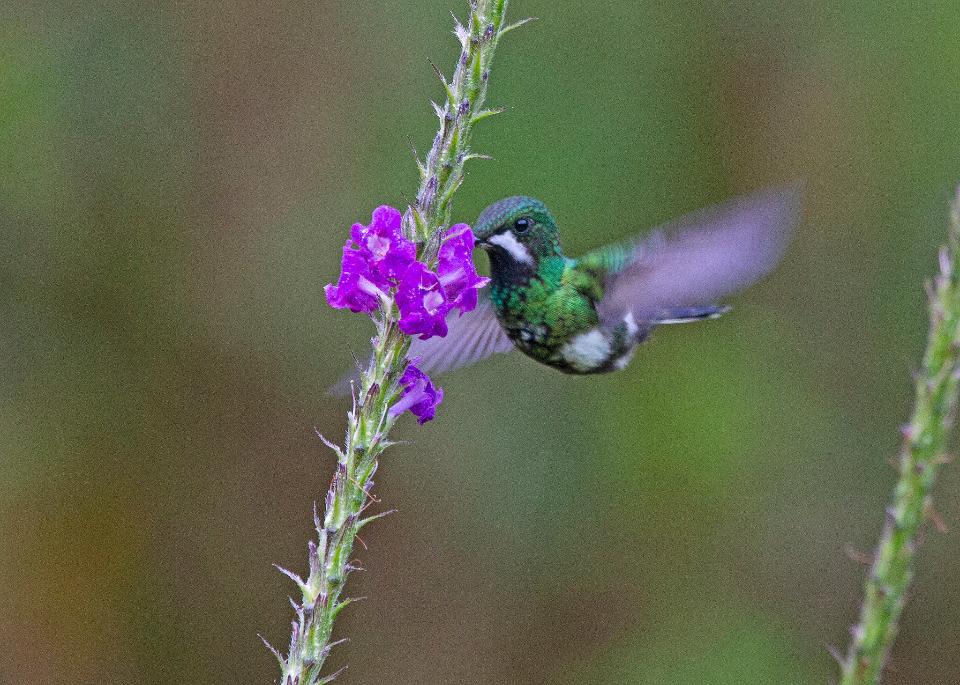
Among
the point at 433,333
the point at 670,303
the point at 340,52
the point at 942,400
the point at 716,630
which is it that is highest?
the point at 340,52

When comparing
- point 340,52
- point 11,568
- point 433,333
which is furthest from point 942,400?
point 11,568

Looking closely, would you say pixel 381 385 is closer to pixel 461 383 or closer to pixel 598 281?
pixel 598 281

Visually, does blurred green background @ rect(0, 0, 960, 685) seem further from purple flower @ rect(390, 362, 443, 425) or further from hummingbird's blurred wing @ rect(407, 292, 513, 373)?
purple flower @ rect(390, 362, 443, 425)

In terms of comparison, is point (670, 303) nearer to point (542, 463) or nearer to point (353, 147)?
point (542, 463)

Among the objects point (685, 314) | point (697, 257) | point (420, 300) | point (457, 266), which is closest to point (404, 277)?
point (420, 300)

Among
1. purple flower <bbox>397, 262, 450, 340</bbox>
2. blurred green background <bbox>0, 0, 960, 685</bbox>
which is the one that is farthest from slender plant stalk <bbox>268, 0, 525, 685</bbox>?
blurred green background <bbox>0, 0, 960, 685</bbox>

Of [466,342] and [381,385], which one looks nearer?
[381,385]
